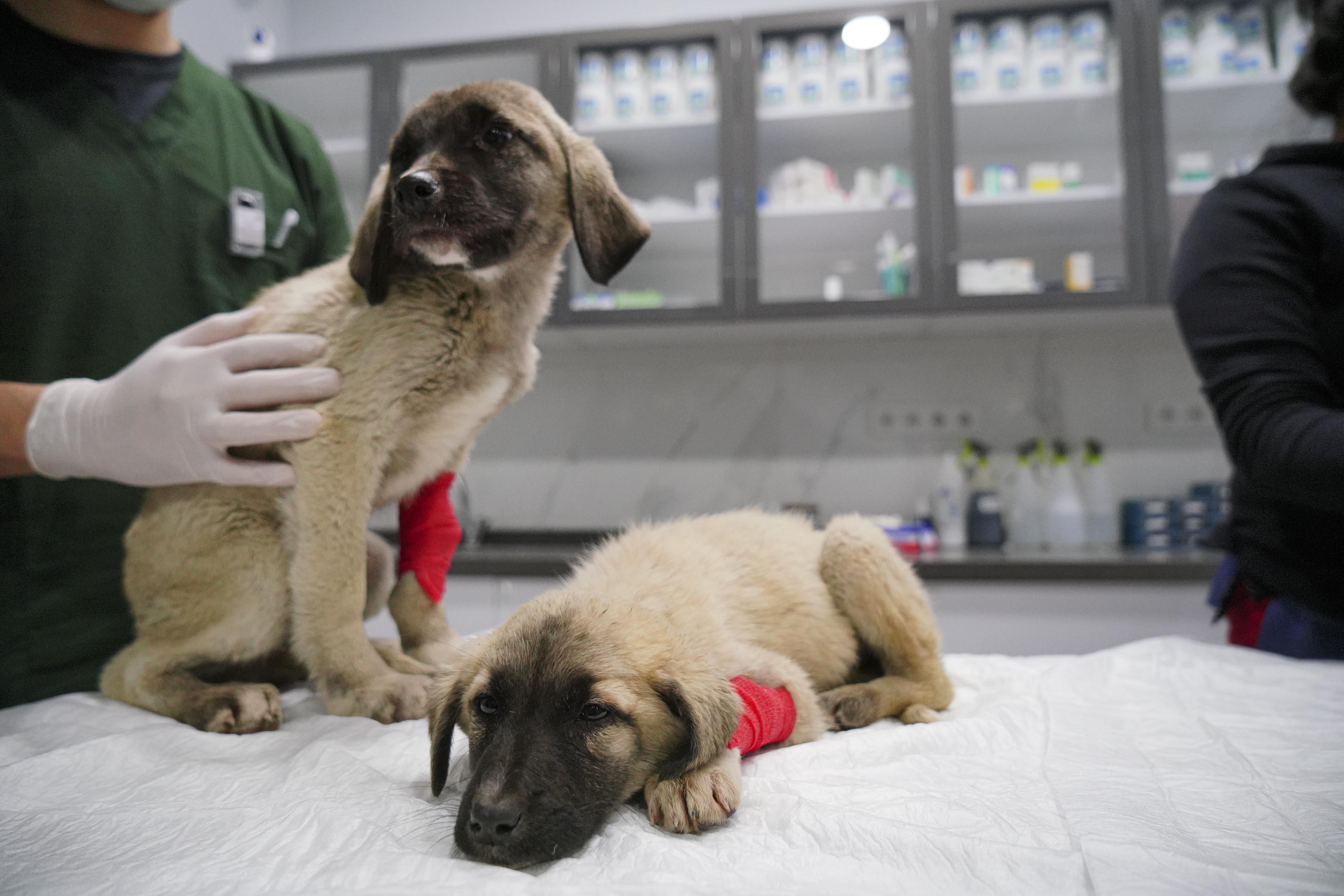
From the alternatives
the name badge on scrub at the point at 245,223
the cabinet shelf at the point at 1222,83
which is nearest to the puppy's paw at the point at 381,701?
the name badge on scrub at the point at 245,223

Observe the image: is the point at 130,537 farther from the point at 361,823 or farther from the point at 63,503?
the point at 361,823

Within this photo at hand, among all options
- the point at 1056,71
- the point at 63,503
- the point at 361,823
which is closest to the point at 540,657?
the point at 361,823

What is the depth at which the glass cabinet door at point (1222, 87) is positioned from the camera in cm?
289

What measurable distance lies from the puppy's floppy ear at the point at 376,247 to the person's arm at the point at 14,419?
0.51 meters

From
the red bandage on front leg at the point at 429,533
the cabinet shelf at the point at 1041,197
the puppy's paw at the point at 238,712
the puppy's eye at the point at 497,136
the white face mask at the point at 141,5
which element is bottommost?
the puppy's paw at the point at 238,712

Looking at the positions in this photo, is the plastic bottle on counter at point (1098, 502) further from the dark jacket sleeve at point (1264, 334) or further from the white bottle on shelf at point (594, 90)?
the white bottle on shelf at point (594, 90)

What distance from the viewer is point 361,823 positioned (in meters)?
0.63

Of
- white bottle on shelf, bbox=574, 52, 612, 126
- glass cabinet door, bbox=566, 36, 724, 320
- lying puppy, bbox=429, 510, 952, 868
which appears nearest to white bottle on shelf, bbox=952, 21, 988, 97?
glass cabinet door, bbox=566, 36, 724, 320

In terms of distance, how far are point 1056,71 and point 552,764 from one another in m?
3.49

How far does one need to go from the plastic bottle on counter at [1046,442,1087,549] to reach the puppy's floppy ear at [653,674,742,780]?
2760mm

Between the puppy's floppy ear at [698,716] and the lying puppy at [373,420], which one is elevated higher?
the lying puppy at [373,420]

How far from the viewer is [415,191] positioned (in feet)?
2.50

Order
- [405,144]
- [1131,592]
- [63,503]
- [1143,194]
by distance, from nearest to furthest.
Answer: [405,144], [63,503], [1131,592], [1143,194]

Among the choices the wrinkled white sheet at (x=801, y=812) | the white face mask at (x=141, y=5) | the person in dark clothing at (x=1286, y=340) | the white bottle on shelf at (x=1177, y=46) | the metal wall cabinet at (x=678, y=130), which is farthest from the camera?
the white bottle on shelf at (x=1177, y=46)
